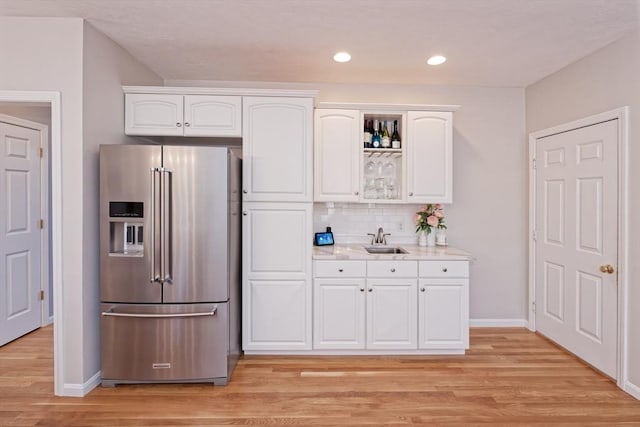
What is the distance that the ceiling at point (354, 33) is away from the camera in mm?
2389

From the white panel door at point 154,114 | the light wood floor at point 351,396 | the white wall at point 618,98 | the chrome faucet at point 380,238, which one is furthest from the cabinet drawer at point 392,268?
the white panel door at point 154,114

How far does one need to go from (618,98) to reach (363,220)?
7.56 ft

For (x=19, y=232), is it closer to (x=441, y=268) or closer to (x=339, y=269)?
(x=339, y=269)

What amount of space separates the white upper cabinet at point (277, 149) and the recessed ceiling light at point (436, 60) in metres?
1.12

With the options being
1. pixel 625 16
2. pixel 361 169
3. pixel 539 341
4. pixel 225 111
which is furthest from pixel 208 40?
pixel 539 341

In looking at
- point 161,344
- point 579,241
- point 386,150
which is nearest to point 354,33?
point 386,150

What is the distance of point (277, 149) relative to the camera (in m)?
3.16

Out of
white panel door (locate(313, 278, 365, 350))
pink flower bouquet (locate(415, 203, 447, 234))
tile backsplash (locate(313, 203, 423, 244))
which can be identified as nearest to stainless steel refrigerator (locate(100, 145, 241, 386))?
white panel door (locate(313, 278, 365, 350))

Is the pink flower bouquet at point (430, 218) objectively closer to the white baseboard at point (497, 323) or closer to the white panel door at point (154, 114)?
the white baseboard at point (497, 323)

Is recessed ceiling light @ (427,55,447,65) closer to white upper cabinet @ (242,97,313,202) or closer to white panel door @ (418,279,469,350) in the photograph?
white upper cabinet @ (242,97,313,202)

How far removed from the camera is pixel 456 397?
103 inches

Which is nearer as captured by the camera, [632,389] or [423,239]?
[632,389]

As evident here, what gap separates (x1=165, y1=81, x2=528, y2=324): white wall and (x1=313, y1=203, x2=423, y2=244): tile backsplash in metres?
0.48

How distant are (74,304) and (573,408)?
344cm
